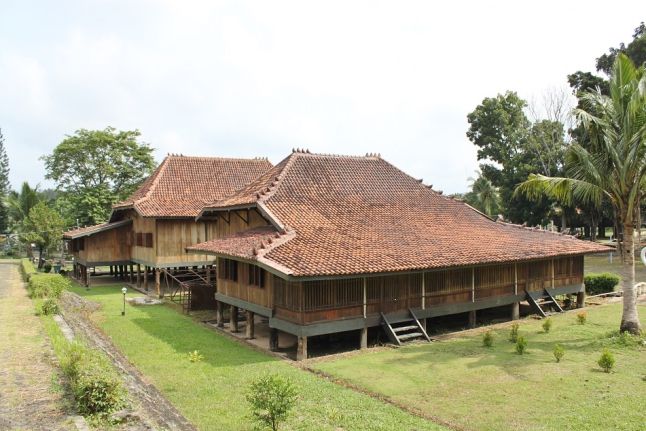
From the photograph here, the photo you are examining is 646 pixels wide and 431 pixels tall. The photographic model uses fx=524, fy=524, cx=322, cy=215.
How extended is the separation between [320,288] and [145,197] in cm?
1655

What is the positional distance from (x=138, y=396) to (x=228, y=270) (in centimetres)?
846

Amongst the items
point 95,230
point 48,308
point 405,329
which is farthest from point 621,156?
point 95,230

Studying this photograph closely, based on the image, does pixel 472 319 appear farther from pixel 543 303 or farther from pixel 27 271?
pixel 27 271

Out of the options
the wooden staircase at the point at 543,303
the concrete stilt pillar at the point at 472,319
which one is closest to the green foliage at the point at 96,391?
the concrete stilt pillar at the point at 472,319

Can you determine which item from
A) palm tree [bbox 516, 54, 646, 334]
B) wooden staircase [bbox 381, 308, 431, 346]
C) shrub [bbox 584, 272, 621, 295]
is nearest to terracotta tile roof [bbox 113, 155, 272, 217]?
wooden staircase [bbox 381, 308, 431, 346]

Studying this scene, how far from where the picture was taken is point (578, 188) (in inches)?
656

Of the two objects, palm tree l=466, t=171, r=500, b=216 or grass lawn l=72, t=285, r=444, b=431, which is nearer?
grass lawn l=72, t=285, r=444, b=431

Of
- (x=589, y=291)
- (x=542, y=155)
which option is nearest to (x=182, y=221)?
(x=589, y=291)

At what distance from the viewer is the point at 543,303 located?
22.3 m

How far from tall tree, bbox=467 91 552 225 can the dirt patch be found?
3886cm

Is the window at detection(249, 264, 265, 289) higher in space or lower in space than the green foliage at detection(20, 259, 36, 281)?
higher

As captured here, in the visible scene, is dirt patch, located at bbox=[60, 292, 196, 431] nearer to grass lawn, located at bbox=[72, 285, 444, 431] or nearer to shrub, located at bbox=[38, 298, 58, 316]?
Result: grass lawn, located at bbox=[72, 285, 444, 431]

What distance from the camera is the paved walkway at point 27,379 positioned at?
8.83 meters

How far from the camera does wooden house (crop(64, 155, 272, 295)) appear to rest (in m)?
27.8
